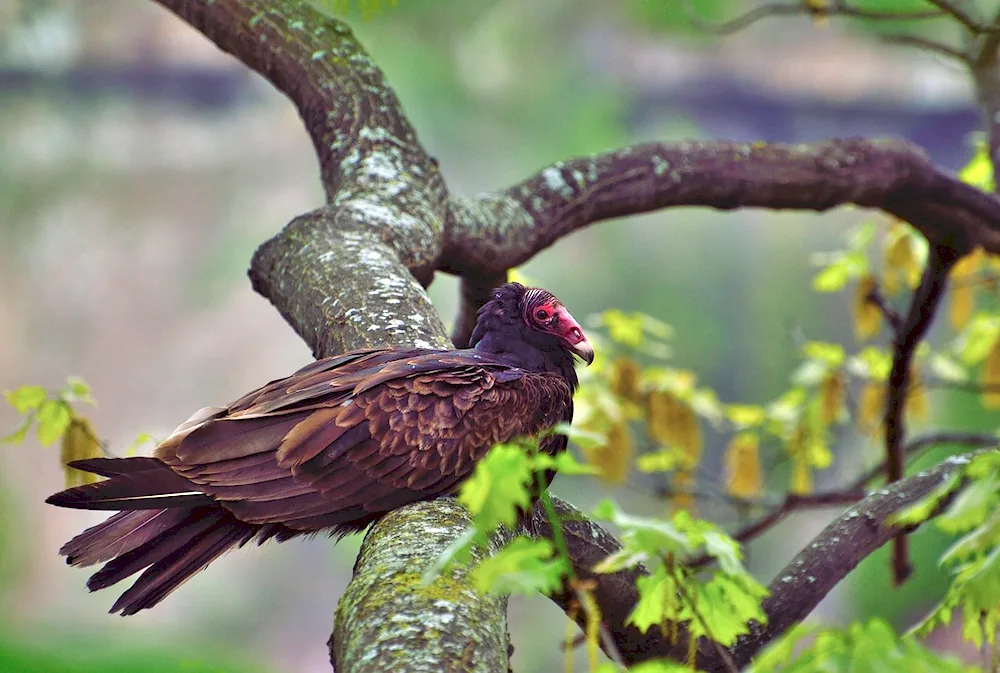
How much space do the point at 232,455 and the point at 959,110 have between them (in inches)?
239

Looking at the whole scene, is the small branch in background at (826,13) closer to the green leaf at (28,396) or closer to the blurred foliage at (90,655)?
the green leaf at (28,396)

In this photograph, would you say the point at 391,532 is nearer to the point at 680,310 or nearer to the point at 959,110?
the point at 680,310

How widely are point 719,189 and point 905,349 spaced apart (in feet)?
2.77

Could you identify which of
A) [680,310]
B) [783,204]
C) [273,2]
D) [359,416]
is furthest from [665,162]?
[680,310]

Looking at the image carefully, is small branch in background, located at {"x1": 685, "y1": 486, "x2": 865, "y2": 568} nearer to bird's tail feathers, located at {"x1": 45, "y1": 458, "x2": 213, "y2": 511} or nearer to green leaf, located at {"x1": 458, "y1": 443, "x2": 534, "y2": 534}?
bird's tail feathers, located at {"x1": 45, "y1": 458, "x2": 213, "y2": 511}

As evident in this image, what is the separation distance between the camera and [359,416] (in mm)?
1550

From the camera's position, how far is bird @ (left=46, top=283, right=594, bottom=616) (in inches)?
58.7

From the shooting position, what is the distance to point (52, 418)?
2041mm

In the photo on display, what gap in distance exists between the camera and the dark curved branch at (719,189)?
8.37 feet

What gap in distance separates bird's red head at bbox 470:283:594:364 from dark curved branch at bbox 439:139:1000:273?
0.50 meters

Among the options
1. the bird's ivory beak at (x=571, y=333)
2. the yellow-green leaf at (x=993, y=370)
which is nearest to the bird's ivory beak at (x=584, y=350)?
the bird's ivory beak at (x=571, y=333)

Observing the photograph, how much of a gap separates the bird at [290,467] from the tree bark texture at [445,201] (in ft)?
0.94

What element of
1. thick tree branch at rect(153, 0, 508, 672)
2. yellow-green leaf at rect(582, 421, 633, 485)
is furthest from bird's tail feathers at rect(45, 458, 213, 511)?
yellow-green leaf at rect(582, 421, 633, 485)

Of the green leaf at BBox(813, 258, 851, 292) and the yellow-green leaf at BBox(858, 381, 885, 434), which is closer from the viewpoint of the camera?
the green leaf at BBox(813, 258, 851, 292)
